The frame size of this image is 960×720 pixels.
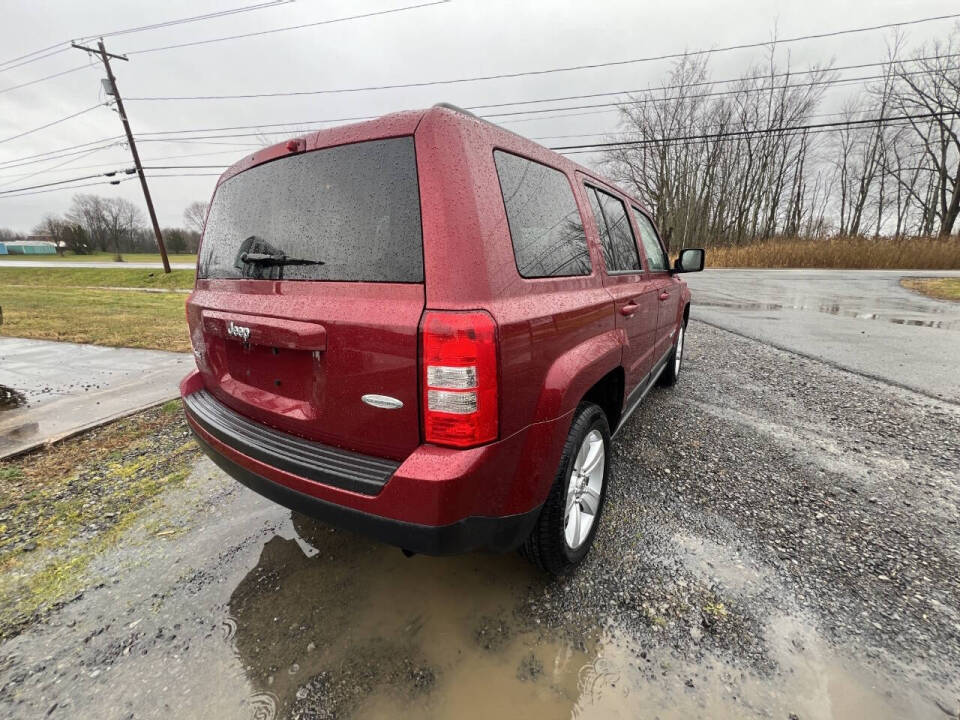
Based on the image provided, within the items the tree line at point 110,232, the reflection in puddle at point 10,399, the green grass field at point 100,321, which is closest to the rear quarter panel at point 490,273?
the reflection in puddle at point 10,399

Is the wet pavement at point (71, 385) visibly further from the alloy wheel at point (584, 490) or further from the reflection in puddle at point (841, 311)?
the reflection in puddle at point (841, 311)

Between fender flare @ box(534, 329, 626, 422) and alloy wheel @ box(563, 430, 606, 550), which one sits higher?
fender flare @ box(534, 329, 626, 422)

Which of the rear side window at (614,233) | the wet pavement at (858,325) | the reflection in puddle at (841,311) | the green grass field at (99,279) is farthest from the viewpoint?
the green grass field at (99,279)

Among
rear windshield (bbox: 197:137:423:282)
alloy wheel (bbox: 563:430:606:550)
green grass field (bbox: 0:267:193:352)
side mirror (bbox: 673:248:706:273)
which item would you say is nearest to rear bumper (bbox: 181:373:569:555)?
alloy wheel (bbox: 563:430:606:550)

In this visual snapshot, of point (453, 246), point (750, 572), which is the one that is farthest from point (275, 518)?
point (750, 572)

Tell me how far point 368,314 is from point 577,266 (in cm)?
102

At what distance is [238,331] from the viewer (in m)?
1.78

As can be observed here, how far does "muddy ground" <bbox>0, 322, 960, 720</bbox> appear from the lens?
4.87ft

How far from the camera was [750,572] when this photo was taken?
6.63 feet

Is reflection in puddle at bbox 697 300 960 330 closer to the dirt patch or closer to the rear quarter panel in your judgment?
the rear quarter panel

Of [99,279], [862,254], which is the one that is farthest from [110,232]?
[862,254]

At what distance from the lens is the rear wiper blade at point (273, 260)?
1.65m

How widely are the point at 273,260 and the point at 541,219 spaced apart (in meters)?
1.11

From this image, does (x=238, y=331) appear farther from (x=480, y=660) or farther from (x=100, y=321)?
(x=100, y=321)
